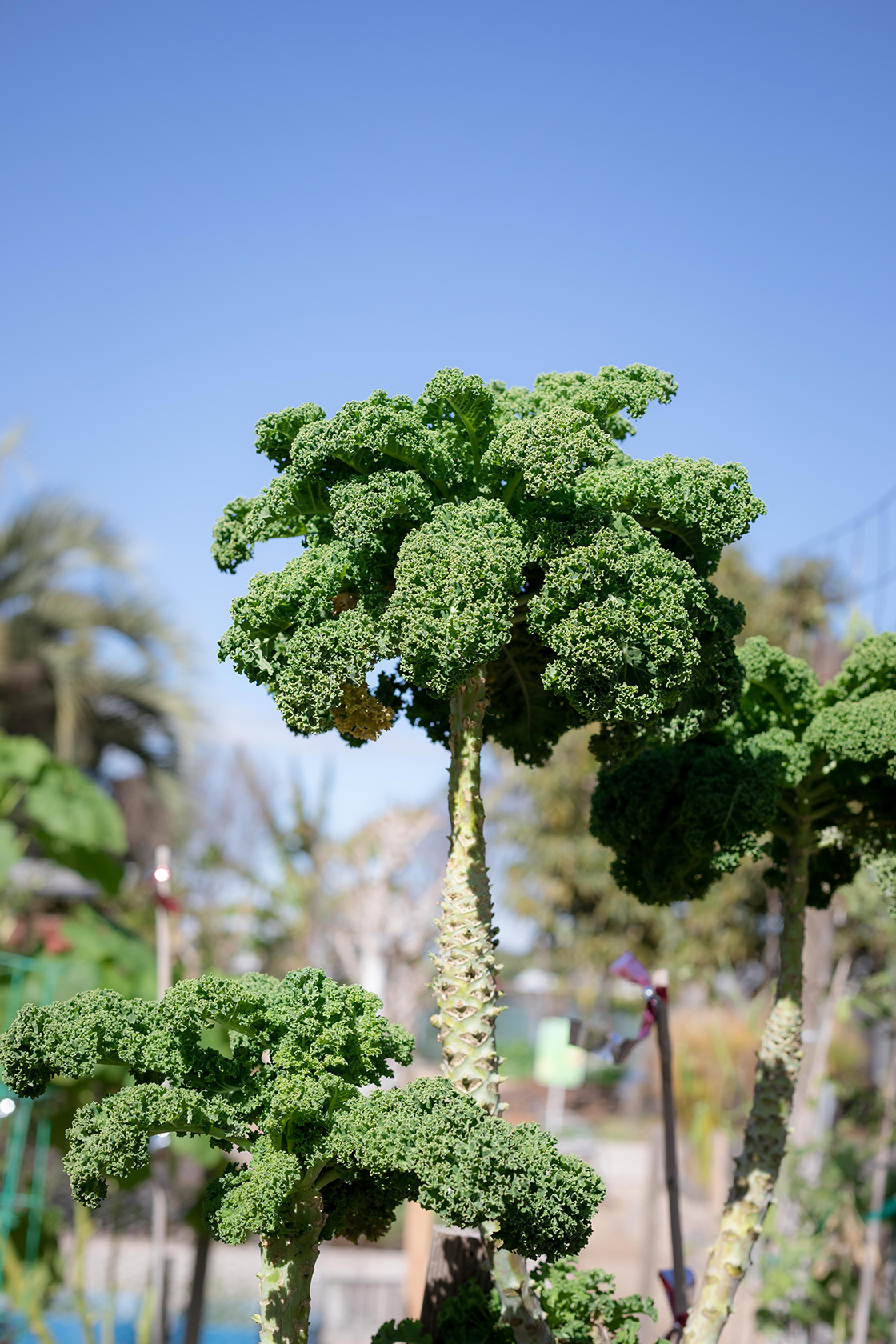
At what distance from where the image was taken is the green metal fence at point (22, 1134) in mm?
6746

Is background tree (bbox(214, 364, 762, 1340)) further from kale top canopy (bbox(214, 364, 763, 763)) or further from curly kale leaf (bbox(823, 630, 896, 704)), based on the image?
curly kale leaf (bbox(823, 630, 896, 704))

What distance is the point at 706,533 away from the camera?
8.54 feet

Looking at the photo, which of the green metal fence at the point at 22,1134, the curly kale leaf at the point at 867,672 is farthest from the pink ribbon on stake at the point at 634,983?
the green metal fence at the point at 22,1134

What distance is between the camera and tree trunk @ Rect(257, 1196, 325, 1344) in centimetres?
243

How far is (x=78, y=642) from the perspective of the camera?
1180cm

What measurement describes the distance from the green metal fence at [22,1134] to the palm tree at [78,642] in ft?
13.1

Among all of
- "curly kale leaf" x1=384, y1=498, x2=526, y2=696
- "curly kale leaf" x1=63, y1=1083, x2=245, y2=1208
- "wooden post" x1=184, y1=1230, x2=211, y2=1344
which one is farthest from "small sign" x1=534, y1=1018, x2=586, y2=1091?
"curly kale leaf" x1=384, y1=498, x2=526, y2=696

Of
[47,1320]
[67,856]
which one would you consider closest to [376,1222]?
[67,856]

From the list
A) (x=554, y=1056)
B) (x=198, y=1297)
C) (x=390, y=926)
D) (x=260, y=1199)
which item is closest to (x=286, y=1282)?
(x=260, y=1199)

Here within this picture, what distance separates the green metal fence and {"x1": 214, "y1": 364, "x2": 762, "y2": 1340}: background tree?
4.28 m

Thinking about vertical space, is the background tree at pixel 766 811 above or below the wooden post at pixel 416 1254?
above

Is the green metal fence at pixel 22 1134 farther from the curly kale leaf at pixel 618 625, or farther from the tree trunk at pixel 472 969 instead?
the curly kale leaf at pixel 618 625

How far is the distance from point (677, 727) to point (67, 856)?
6766mm

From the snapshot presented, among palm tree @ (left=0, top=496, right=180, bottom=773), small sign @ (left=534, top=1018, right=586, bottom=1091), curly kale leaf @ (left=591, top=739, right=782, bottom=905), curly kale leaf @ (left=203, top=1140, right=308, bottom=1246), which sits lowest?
curly kale leaf @ (left=203, top=1140, right=308, bottom=1246)
